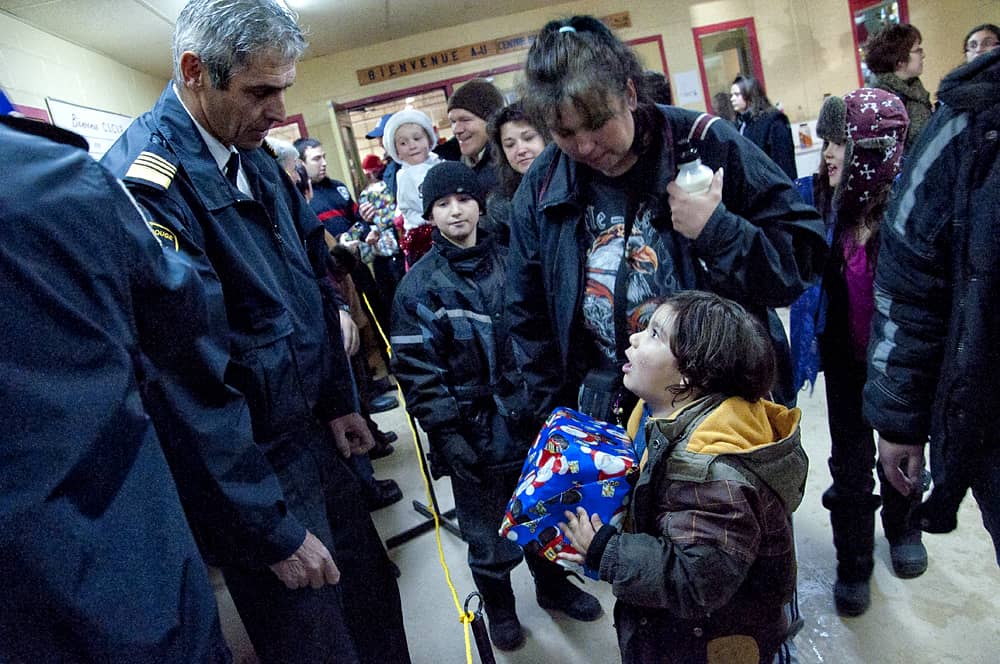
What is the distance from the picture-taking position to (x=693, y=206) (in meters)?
1.16

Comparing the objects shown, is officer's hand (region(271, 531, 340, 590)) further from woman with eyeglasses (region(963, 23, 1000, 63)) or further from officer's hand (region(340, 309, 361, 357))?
woman with eyeglasses (region(963, 23, 1000, 63))

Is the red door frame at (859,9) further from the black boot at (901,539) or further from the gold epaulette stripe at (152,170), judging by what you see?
the gold epaulette stripe at (152,170)

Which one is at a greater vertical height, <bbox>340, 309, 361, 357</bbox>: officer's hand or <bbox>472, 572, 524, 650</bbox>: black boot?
<bbox>340, 309, 361, 357</bbox>: officer's hand

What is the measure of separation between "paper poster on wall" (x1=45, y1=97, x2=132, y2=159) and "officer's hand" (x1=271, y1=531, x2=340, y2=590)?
408 cm

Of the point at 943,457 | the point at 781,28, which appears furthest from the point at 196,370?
the point at 781,28

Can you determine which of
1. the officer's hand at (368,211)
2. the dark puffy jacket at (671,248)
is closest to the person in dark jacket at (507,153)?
the dark puffy jacket at (671,248)

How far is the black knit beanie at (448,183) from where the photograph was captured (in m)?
1.97

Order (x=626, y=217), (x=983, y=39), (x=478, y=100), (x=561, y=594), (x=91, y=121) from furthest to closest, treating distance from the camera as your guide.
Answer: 1. (x=91, y=121)
2. (x=983, y=39)
3. (x=478, y=100)
4. (x=561, y=594)
5. (x=626, y=217)

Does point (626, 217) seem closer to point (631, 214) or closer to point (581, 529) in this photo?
point (631, 214)

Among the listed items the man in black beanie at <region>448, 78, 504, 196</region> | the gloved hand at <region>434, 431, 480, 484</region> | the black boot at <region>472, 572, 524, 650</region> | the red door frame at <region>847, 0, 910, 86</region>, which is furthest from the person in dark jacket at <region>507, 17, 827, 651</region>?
the red door frame at <region>847, 0, 910, 86</region>

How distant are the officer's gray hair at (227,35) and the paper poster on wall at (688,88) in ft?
22.6

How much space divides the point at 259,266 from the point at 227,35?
45cm

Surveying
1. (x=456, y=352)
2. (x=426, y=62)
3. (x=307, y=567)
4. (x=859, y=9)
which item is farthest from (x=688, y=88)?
(x=307, y=567)

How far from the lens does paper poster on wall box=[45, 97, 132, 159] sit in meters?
4.35
